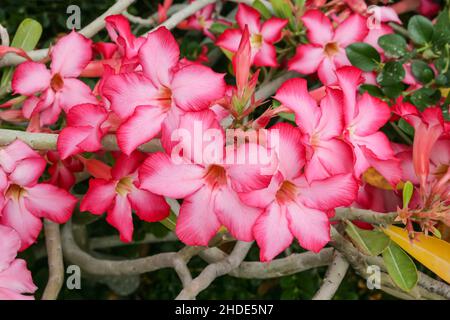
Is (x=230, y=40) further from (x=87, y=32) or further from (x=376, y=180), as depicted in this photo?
(x=376, y=180)

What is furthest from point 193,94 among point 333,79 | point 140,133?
point 333,79

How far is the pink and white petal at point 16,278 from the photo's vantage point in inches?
27.4

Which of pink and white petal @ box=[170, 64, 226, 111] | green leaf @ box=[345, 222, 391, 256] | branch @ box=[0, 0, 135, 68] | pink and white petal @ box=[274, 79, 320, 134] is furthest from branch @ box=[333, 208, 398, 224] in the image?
branch @ box=[0, 0, 135, 68]

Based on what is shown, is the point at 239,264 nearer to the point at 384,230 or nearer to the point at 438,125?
the point at 384,230

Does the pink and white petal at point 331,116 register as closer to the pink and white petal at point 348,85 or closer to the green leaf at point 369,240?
the pink and white petal at point 348,85

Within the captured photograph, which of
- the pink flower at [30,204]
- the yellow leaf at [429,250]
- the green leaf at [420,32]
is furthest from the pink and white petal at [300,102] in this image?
the green leaf at [420,32]

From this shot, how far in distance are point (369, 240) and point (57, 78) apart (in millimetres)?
476

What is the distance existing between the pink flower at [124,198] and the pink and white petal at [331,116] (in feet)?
0.70

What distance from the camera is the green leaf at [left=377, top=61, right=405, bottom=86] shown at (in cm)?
98

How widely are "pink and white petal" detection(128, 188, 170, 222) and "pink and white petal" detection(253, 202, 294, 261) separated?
0.14m

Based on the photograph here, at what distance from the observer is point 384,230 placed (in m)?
0.78

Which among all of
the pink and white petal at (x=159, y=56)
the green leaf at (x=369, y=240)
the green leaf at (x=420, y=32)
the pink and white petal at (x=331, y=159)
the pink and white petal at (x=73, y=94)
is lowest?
the green leaf at (x=369, y=240)

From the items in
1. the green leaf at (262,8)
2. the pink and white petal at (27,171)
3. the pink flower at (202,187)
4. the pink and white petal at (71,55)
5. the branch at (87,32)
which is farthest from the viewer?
the green leaf at (262,8)
